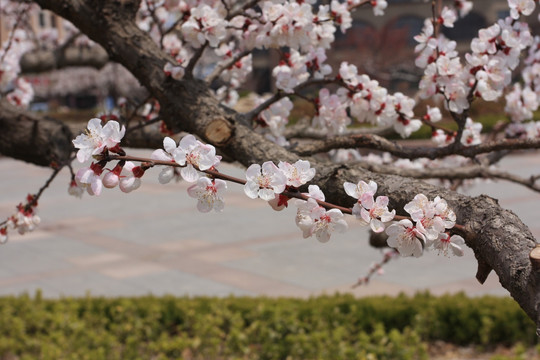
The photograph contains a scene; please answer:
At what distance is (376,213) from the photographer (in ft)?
5.38

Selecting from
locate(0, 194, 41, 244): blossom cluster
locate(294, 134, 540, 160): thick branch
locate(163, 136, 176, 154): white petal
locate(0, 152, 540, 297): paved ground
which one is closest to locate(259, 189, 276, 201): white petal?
locate(163, 136, 176, 154): white petal

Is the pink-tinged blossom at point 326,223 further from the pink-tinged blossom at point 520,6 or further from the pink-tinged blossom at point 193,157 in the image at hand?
the pink-tinged blossom at point 520,6

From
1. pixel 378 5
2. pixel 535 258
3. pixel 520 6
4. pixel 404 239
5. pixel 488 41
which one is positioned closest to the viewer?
pixel 535 258

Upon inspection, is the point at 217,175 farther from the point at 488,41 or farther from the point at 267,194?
the point at 488,41

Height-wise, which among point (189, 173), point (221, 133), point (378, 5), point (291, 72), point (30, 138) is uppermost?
point (378, 5)

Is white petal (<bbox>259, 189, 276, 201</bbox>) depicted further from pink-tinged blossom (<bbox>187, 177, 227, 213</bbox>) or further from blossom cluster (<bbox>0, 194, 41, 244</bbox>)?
blossom cluster (<bbox>0, 194, 41, 244</bbox>)

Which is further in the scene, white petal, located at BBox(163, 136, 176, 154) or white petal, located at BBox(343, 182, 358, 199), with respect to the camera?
white petal, located at BBox(343, 182, 358, 199)

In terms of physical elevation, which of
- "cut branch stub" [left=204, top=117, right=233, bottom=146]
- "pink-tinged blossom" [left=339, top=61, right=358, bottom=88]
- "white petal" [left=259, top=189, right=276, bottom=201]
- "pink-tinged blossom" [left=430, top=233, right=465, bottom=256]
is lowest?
"pink-tinged blossom" [left=430, top=233, right=465, bottom=256]

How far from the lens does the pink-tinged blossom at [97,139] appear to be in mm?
1544

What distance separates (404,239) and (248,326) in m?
5.01

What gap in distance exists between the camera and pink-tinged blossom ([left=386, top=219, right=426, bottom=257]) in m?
1.65

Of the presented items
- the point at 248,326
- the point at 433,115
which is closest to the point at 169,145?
the point at 433,115

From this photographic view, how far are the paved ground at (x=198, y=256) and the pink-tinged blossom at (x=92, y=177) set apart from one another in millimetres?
6763

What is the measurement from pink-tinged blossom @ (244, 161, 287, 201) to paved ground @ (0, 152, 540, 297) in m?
6.71
